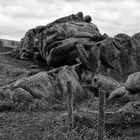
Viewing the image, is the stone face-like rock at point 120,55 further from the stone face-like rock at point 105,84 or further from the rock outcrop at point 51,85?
the rock outcrop at point 51,85

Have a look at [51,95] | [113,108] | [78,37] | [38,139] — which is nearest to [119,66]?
[78,37]

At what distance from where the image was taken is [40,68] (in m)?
49.2

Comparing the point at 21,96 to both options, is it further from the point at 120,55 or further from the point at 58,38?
the point at 120,55

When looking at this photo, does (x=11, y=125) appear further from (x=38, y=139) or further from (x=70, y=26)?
(x=70, y=26)

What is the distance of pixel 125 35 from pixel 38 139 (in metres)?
35.9

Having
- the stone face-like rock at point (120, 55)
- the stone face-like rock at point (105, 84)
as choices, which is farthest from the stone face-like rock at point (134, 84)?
the stone face-like rock at point (120, 55)

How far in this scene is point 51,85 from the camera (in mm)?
32344

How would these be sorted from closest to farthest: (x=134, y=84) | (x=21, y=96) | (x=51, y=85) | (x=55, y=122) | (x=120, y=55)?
(x=55, y=122), (x=134, y=84), (x=21, y=96), (x=51, y=85), (x=120, y=55)

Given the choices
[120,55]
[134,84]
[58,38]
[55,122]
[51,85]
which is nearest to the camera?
[55,122]

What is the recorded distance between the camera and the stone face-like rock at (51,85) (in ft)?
101

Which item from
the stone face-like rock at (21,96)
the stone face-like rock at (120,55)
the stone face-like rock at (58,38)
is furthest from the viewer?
the stone face-like rock at (58,38)

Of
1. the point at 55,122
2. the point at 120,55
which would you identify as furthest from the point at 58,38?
the point at 55,122

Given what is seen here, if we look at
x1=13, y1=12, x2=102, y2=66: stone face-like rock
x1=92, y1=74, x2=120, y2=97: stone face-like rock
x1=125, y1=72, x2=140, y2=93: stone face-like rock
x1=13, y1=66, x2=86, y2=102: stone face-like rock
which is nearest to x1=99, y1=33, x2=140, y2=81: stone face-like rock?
x1=13, y1=12, x2=102, y2=66: stone face-like rock

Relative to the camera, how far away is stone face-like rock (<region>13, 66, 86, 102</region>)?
30688 millimetres
